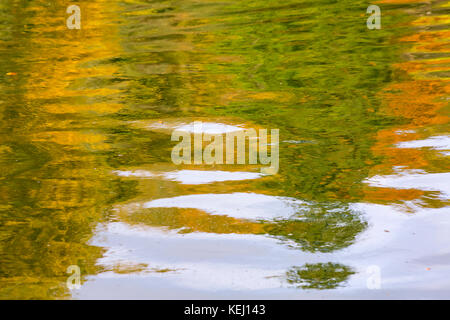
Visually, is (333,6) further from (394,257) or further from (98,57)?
(394,257)

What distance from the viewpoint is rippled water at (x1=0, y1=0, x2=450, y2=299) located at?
8.72ft

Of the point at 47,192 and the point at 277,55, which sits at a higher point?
the point at 277,55

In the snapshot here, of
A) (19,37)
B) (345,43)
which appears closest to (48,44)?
(19,37)

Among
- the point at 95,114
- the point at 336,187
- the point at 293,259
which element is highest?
the point at 95,114

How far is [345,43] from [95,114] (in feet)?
10.1

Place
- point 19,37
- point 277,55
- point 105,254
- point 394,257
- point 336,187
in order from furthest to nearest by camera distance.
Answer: point 19,37, point 277,55, point 336,187, point 105,254, point 394,257

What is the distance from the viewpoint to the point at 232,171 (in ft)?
12.3

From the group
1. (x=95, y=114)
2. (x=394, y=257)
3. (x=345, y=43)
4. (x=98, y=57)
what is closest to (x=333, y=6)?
(x=345, y=43)

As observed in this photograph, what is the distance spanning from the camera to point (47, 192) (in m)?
3.54

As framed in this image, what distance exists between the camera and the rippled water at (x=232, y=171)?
2.66m

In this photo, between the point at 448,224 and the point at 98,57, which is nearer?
the point at 448,224

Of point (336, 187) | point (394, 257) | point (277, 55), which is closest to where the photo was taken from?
point (394, 257)

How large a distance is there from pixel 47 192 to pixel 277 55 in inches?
140
